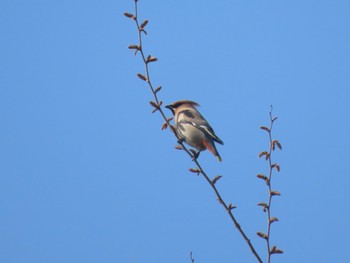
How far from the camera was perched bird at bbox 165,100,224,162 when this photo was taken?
261 inches

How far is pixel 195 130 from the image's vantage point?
673 centimetres

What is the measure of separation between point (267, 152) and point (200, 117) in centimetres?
311

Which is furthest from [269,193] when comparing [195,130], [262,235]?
[195,130]

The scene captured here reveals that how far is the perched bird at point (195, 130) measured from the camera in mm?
6629

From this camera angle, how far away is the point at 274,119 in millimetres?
3914

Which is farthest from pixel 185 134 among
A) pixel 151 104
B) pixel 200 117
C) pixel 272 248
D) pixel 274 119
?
pixel 272 248

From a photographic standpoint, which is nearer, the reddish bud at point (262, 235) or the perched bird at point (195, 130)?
the reddish bud at point (262, 235)

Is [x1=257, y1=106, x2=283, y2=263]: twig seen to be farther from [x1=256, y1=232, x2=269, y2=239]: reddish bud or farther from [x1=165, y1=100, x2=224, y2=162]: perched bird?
[x1=165, y1=100, x2=224, y2=162]: perched bird

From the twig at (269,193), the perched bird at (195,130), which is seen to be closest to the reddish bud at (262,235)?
the twig at (269,193)

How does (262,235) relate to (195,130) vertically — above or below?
below

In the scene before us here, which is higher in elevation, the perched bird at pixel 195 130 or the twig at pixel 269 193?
the perched bird at pixel 195 130

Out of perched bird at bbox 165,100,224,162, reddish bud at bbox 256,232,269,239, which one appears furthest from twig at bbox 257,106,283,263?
perched bird at bbox 165,100,224,162

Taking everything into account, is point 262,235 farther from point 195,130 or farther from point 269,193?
point 195,130

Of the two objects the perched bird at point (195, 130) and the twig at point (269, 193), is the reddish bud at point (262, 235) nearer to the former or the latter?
the twig at point (269, 193)
